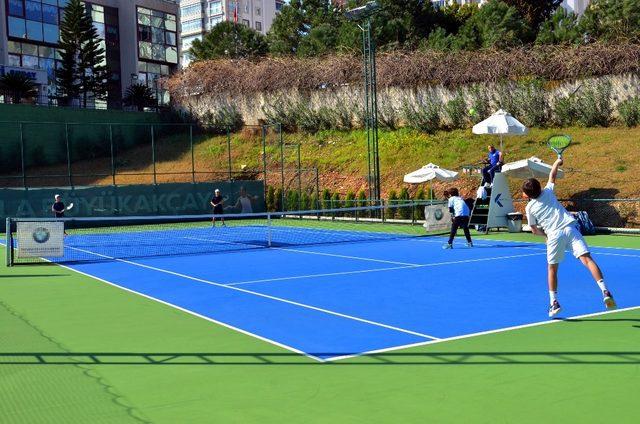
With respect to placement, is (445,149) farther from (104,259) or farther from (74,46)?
(74,46)

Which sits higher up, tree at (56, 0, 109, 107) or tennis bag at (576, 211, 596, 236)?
tree at (56, 0, 109, 107)

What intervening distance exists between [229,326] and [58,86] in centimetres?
5070

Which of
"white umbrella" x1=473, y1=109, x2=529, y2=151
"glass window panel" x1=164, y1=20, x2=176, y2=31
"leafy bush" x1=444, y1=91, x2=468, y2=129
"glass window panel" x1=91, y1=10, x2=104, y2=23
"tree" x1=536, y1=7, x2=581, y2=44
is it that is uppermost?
"glass window panel" x1=164, y1=20, x2=176, y2=31

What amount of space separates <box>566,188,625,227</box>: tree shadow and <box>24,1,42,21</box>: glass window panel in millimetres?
44067

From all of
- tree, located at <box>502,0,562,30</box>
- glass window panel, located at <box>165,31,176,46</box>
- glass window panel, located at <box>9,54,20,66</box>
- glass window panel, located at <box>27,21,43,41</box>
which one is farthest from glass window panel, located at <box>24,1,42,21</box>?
tree, located at <box>502,0,562,30</box>

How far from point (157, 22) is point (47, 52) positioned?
1134 cm

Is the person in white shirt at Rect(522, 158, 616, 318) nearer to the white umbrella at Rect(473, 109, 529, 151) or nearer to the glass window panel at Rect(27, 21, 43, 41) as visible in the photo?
the white umbrella at Rect(473, 109, 529, 151)

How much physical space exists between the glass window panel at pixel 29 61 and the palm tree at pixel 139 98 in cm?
699

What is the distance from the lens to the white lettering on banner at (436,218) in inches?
913

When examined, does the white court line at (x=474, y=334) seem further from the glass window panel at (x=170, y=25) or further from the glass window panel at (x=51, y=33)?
the glass window panel at (x=170, y=25)

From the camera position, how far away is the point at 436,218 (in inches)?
922

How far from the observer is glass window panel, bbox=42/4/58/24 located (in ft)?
188
